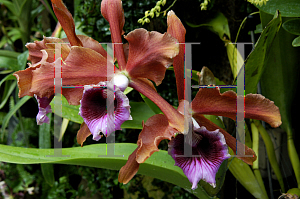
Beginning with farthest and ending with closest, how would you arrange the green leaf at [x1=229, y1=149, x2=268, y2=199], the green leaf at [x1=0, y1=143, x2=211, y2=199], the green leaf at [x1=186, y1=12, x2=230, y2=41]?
the green leaf at [x1=186, y1=12, x2=230, y2=41]
the green leaf at [x1=229, y1=149, x2=268, y2=199]
the green leaf at [x1=0, y1=143, x2=211, y2=199]

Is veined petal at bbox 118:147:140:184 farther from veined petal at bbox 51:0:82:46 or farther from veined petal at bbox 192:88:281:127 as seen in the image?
veined petal at bbox 51:0:82:46

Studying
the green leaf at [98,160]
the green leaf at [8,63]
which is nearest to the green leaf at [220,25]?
the green leaf at [98,160]

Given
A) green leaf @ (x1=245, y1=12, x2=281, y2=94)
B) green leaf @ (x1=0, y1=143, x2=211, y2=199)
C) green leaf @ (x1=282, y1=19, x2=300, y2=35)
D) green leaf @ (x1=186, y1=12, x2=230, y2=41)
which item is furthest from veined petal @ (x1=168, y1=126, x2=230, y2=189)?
green leaf @ (x1=186, y1=12, x2=230, y2=41)

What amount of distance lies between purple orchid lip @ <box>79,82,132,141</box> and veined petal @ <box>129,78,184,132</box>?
6cm

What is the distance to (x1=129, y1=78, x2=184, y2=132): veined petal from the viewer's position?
413 mm

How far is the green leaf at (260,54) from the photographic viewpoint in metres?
0.47

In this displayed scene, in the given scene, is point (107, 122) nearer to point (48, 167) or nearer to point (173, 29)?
point (173, 29)

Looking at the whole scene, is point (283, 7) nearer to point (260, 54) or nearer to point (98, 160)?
point (260, 54)

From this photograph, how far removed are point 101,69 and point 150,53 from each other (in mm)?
104

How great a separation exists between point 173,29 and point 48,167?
932 mm

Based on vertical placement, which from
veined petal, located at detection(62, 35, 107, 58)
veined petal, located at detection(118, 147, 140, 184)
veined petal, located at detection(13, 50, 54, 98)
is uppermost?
veined petal, located at detection(62, 35, 107, 58)

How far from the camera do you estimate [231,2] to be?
0.81m

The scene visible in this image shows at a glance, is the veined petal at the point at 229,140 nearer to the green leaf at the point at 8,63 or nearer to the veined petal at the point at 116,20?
the veined petal at the point at 116,20

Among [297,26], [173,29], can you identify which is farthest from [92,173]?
[297,26]
